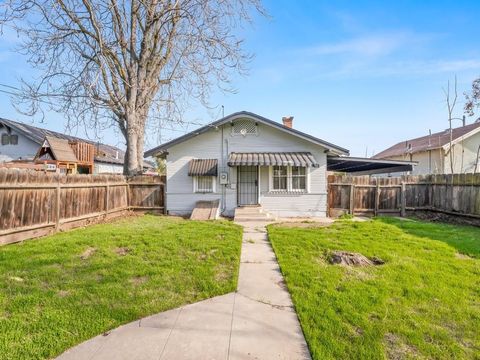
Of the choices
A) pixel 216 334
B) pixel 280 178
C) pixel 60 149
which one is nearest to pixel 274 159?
pixel 280 178

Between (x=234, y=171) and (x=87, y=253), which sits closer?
(x=87, y=253)

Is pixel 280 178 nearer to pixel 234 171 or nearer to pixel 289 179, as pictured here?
pixel 289 179

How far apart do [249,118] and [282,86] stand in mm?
3142

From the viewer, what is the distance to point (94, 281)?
4492mm

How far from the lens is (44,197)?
784 centimetres

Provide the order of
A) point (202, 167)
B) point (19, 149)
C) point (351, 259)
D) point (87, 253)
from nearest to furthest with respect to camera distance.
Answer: point (351, 259)
point (87, 253)
point (202, 167)
point (19, 149)

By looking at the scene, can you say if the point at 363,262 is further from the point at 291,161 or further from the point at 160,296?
the point at 291,161

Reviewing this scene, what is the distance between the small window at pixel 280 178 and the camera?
41.8 feet

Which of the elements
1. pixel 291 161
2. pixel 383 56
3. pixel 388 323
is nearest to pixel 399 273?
pixel 388 323

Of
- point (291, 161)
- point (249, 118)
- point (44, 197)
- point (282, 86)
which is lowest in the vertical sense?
point (44, 197)

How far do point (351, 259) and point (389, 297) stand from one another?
1525mm

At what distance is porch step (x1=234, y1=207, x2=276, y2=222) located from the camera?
11.5m

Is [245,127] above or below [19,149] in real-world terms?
below

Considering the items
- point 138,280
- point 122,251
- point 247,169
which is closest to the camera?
point 138,280
